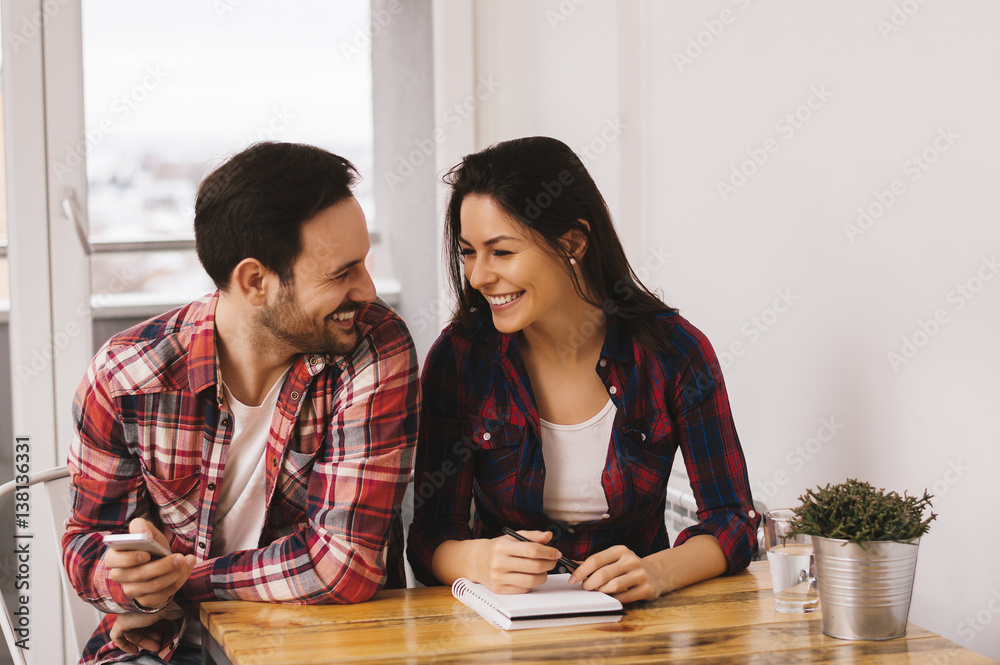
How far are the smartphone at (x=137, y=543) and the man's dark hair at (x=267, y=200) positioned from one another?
0.42m

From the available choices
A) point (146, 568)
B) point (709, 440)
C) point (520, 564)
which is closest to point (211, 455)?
point (146, 568)

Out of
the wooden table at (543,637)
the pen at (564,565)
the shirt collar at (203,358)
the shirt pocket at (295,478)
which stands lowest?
the wooden table at (543,637)

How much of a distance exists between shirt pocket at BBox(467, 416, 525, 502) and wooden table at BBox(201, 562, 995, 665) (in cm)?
27

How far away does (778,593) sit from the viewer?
47.9 inches

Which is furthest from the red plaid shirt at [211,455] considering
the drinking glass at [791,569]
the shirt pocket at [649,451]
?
the drinking glass at [791,569]

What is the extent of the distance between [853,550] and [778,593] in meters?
0.19

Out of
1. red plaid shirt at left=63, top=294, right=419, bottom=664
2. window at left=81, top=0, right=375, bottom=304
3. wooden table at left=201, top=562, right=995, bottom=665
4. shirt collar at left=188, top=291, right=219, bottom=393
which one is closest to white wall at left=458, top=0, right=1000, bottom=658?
wooden table at left=201, top=562, right=995, bottom=665

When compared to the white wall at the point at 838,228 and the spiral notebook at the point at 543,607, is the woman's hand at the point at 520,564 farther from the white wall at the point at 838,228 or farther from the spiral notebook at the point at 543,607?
the white wall at the point at 838,228

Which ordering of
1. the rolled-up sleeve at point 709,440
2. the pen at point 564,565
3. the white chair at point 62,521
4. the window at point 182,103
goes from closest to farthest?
the pen at point 564,565
the rolled-up sleeve at point 709,440
the white chair at point 62,521
the window at point 182,103

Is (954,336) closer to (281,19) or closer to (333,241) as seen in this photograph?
(333,241)

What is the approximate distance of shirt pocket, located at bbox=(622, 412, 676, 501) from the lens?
1504 millimetres

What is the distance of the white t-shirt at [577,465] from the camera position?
1.52 metres

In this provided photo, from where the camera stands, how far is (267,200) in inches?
53.6

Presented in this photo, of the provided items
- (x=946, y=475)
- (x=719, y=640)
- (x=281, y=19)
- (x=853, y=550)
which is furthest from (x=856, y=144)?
(x=281, y=19)
